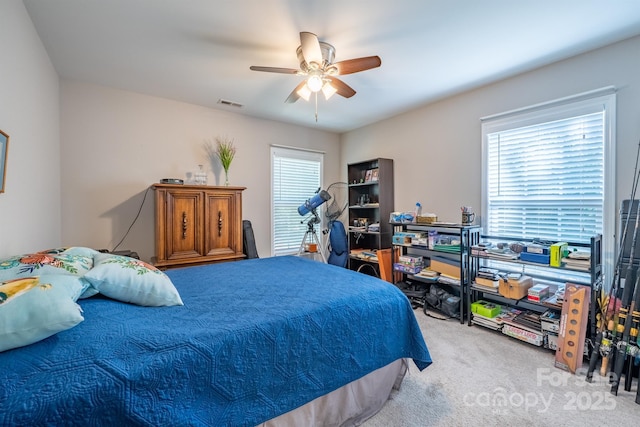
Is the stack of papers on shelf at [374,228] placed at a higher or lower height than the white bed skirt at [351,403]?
higher

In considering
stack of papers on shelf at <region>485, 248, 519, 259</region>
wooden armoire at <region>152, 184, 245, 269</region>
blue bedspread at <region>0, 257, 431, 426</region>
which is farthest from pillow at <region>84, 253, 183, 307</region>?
stack of papers on shelf at <region>485, 248, 519, 259</region>

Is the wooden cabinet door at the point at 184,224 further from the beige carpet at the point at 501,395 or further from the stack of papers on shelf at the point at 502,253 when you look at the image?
the stack of papers on shelf at the point at 502,253

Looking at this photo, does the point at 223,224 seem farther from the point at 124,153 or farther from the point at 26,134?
the point at 26,134

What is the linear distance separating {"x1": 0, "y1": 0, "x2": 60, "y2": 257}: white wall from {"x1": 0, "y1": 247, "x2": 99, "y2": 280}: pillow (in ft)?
1.53

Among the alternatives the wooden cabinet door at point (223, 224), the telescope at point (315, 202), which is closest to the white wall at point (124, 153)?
the wooden cabinet door at point (223, 224)

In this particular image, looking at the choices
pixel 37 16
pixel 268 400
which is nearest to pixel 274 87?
pixel 37 16

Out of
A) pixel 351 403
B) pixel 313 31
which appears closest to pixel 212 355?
pixel 351 403

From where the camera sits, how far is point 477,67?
104 inches

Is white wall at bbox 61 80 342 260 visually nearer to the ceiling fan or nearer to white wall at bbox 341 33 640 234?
the ceiling fan

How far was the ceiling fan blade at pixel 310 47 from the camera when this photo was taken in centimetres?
181

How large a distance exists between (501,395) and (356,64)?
2487mm

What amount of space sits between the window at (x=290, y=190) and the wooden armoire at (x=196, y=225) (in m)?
0.98

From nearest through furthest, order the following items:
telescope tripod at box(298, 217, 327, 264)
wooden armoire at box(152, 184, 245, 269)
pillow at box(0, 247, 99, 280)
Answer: pillow at box(0, 247, 99, 280), wooden armoire at box(152, 184, 245, 269), telescope tripod at box(298, 217, 327, 264)

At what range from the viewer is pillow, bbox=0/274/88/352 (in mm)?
841
